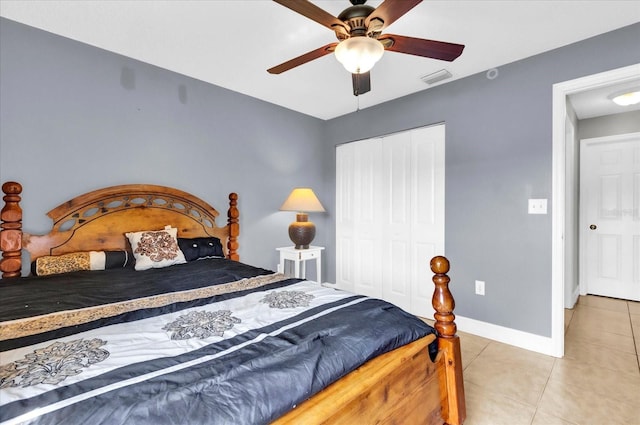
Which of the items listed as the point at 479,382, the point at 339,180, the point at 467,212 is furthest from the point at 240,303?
the point at 339,180

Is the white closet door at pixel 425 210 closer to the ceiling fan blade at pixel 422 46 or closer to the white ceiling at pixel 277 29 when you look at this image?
the white ceiling at pixel 277 29

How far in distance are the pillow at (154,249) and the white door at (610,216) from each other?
16.1 ft

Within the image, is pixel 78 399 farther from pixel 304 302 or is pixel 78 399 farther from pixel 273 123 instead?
pixel 273 123

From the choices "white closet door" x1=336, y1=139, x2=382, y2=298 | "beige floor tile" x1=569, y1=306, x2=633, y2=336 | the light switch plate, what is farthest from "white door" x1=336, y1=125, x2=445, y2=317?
"beige floor tile" x1=569, y1=306, x2=633, y2=336

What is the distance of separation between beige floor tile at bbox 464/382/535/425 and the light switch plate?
1.43 meters

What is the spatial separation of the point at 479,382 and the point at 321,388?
165cm

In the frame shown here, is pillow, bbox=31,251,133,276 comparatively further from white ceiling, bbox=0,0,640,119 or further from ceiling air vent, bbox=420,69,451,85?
ceiling air vent, bbox=420,69,451,85

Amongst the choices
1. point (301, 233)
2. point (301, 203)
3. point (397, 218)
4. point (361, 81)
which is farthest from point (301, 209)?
point (361, 81)

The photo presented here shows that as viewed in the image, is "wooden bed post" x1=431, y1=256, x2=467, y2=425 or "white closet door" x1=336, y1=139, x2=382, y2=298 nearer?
"wooden bed post" x1=431, y1=256, x2=467, y2=425

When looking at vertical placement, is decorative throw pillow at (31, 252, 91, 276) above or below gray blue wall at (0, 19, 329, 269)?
below

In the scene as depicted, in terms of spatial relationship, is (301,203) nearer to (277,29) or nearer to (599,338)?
(277,29)

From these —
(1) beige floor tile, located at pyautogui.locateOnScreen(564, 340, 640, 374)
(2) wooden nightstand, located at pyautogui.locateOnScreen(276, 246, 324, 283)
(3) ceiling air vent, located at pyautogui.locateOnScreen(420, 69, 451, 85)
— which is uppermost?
(3) ceiling air vent, located at pyautogui.locateOnScreen(420, 69, 451, 85)

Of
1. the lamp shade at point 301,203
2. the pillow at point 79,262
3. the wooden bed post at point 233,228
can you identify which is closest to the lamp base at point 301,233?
the lamp shade at point 301,203

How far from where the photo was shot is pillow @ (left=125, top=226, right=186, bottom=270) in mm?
2234
